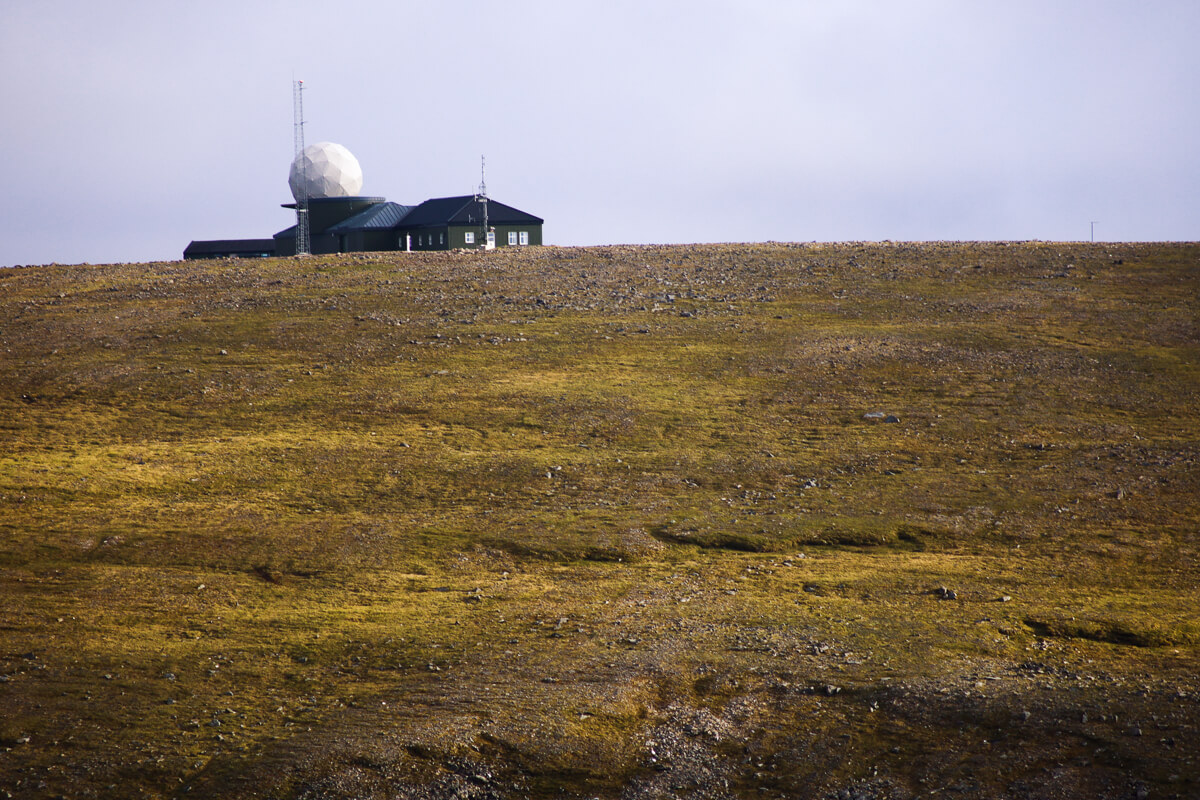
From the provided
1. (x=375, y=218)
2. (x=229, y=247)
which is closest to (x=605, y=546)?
(x=375, y=218)

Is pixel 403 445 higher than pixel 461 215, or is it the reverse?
pixel 461 215

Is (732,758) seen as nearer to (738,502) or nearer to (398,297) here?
(738,502)

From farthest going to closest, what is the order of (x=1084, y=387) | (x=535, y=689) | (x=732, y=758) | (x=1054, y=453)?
(x=1084, y=387) < (x=1054, y=453) < (x=535, y=689) < (x=732, y=758)

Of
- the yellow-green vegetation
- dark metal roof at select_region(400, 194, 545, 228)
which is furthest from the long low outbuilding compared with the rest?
the yellow-green vegetation

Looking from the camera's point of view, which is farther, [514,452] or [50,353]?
[50,353]

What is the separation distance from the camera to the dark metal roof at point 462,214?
59.2 metres

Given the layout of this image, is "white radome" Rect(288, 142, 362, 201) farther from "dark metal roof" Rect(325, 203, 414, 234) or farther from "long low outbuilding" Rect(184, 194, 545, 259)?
"dark metal roof" Rect(325, 203, 414, 234)

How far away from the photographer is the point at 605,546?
646 inches

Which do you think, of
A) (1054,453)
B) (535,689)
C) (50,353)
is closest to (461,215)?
(50,353)

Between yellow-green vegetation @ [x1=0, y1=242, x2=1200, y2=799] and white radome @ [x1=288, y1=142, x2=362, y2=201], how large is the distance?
3110 centimetres

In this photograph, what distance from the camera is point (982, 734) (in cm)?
1034

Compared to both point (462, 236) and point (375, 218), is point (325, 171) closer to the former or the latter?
point (375, 218)

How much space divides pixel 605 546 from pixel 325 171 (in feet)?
175

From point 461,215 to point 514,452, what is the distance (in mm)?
40085
